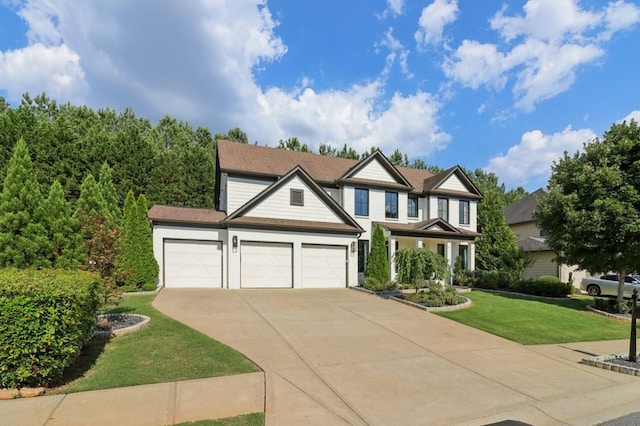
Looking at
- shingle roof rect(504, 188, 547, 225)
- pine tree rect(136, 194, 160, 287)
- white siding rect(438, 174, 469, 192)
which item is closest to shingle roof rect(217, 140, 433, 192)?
white siding rect(438, 174, 469, 192)

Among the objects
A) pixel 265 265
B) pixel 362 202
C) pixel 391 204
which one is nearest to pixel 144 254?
pixel 265 265

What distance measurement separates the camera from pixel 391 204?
953 inches

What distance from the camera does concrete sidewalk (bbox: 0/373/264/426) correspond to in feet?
15.6

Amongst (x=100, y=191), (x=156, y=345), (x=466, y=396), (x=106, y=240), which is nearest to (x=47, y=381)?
(x=156, y=345)

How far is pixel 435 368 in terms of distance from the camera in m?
7.48

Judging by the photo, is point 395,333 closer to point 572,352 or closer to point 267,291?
point 572,352

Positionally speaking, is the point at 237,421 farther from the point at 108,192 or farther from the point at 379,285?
the point at 108,192

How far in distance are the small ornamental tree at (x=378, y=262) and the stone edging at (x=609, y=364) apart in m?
11.2

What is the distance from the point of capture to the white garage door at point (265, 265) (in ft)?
60.6

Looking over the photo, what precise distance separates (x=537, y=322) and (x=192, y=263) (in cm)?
1505

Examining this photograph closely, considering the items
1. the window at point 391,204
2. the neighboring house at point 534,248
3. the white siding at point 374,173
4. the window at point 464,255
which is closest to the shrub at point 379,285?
the window at point 391,204

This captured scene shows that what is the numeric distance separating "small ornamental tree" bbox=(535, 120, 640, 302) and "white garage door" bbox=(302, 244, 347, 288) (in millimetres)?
10397

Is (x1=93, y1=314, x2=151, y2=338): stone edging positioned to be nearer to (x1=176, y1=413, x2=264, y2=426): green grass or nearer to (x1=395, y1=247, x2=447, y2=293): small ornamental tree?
(x1=176, y1=413, x2=264, y2=426): green grass

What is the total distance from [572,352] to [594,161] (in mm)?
11263
